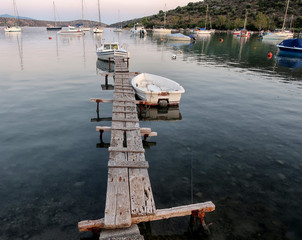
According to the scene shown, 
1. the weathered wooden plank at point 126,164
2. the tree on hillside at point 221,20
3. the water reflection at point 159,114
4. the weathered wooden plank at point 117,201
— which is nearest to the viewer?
the weathered wooden plank at point 117,201

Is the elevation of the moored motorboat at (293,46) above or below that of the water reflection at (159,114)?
above

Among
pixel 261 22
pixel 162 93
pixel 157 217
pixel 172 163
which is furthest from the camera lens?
pixel 261 22

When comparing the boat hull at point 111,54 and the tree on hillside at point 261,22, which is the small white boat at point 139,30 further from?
the boat hull at point 111,54

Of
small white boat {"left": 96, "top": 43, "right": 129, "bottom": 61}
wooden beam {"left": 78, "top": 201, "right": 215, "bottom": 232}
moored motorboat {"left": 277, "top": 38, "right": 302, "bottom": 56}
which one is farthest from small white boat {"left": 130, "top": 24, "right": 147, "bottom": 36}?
wooden beam {"left": 78, "top": 201, "right": 215, "bottom": 232}

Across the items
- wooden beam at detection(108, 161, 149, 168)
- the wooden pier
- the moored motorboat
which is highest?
the moored motorboat

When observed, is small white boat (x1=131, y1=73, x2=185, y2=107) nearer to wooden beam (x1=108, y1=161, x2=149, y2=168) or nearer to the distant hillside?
wooden beam (x1=108, y1=161, x2=149, y2=168)

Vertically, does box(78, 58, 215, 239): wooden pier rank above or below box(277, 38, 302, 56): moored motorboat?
below

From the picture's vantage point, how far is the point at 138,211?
19.6ft

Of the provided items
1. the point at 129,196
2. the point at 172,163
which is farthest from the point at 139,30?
the point at 129,196

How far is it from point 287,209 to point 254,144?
477 cm

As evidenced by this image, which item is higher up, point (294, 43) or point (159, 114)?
point (294, 43)

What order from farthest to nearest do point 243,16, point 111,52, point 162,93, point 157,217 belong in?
point 243,16 < point 111,52 < point 162,93 < point 157,217

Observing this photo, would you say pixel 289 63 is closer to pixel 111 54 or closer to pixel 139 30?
pixel 111 54

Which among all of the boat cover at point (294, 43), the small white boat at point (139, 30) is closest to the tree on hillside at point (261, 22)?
the small white boat at point (139, 30)
